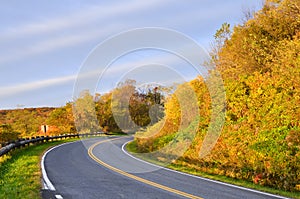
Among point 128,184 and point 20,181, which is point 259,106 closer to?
point 128,184

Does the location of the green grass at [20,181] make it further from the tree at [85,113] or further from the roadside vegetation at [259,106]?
the tree at [85,113]

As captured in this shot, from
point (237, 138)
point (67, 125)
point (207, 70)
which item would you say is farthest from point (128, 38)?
point (67, 125)

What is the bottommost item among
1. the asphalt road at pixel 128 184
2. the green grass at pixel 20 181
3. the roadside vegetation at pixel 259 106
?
the asphalt road at pixel 128 184

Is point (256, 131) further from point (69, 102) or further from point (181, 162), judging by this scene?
point (69, 102)

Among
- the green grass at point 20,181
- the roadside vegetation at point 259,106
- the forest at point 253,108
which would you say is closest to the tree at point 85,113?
the forest at point 253,108

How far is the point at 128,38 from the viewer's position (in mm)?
24125

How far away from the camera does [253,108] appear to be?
16.2m

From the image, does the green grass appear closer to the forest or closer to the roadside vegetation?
the roadside vegetation

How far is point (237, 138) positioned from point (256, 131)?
1.03 m

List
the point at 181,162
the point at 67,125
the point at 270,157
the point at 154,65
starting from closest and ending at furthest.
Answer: the point at 270,157 → the point at 181,162 → the point at 154,65 → the point at 67,125

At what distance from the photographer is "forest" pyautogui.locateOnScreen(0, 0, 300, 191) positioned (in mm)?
12656

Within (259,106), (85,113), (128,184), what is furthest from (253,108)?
(85,113)

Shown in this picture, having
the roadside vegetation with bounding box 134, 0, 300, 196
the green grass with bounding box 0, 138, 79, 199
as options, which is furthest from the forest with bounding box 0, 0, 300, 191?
the green grass with bounding box 0, 138, 79, 199

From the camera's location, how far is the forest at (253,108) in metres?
12.7
